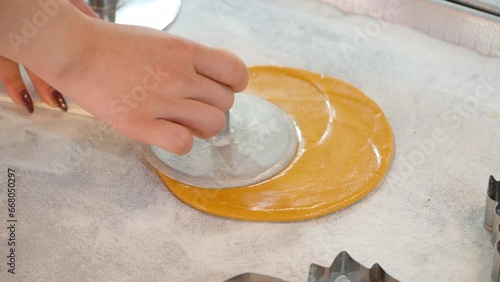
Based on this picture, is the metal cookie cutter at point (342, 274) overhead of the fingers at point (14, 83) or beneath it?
beneath

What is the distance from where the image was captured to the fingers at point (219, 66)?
0.85 m

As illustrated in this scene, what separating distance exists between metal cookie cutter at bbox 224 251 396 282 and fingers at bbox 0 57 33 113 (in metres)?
0.47

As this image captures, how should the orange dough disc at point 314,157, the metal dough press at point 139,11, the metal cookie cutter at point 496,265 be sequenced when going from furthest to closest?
the metal dough press at point 139,11 < the orange dough disc at point 314,157 < the metal cookie cutter at point 496,265

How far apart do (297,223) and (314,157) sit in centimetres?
12

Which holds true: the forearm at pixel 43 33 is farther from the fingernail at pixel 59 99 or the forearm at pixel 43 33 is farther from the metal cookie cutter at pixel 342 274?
the metal cookie cutter at pixel 342 274

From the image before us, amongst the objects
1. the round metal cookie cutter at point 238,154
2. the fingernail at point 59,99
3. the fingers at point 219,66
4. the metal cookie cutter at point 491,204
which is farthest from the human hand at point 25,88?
the metal cookie cutter at point 491,204

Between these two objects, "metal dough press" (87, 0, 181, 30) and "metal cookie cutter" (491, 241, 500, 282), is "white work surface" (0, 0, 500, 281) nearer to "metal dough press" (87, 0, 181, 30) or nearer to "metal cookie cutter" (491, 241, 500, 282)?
"metal cookie cutter" (491, 241, 500, 282)

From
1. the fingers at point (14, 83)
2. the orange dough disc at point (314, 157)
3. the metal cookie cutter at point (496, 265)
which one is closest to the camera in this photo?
the metal cookie cutter at point (496, 265)

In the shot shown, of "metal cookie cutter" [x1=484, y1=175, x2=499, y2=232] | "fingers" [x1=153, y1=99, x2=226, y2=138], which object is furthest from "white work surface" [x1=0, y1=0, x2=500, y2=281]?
"fingers" [x1=153, y1=99, x2=226, y2=138]

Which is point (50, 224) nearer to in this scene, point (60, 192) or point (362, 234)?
point (60, 192)

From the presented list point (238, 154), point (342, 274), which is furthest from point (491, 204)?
point (238, 154)

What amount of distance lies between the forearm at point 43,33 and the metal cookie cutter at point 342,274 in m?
0.34

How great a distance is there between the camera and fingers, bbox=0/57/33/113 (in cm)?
100

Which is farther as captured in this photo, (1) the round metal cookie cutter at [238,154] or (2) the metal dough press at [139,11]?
(2) the metal dough press at [139,11]
